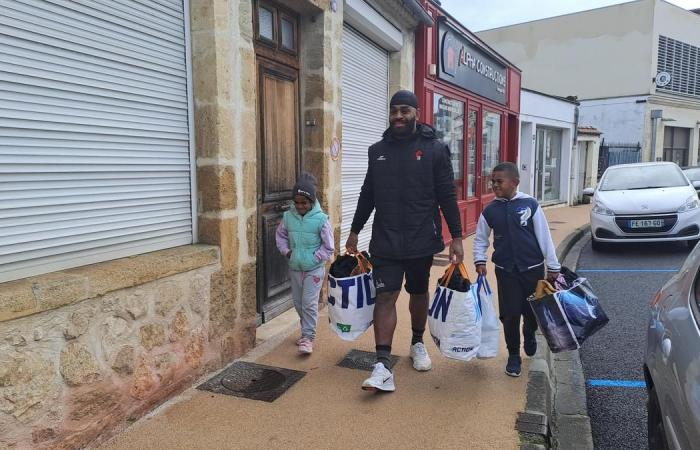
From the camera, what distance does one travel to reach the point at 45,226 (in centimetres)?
264

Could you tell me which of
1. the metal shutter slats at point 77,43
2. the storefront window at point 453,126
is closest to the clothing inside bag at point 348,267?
the metal shutter slats at point 77,43

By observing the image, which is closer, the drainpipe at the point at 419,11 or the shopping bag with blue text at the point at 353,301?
the shopping bag with blue text at the point at 353,301

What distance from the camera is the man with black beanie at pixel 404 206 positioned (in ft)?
11.3

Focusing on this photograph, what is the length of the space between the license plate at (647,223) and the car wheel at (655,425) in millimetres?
6725

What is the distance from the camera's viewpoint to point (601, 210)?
888cm

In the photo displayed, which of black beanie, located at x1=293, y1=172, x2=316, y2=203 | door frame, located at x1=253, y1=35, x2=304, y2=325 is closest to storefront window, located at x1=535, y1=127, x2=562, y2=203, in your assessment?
door frame, located at x1=253, y1=35, x2=304, y2=325

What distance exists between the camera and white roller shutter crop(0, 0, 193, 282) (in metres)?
2.49

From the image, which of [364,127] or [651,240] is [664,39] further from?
[364,127]

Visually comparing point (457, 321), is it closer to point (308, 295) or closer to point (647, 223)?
point (308, 295)

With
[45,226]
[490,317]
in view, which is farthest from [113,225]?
[490,317]

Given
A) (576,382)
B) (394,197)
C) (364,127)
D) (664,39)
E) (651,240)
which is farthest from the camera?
(664,39)

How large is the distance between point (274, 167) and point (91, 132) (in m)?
1.95

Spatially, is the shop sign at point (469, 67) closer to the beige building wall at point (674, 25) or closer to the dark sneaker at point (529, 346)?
the dark sneaker at point (529, 346)

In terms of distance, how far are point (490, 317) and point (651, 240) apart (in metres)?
6.29
